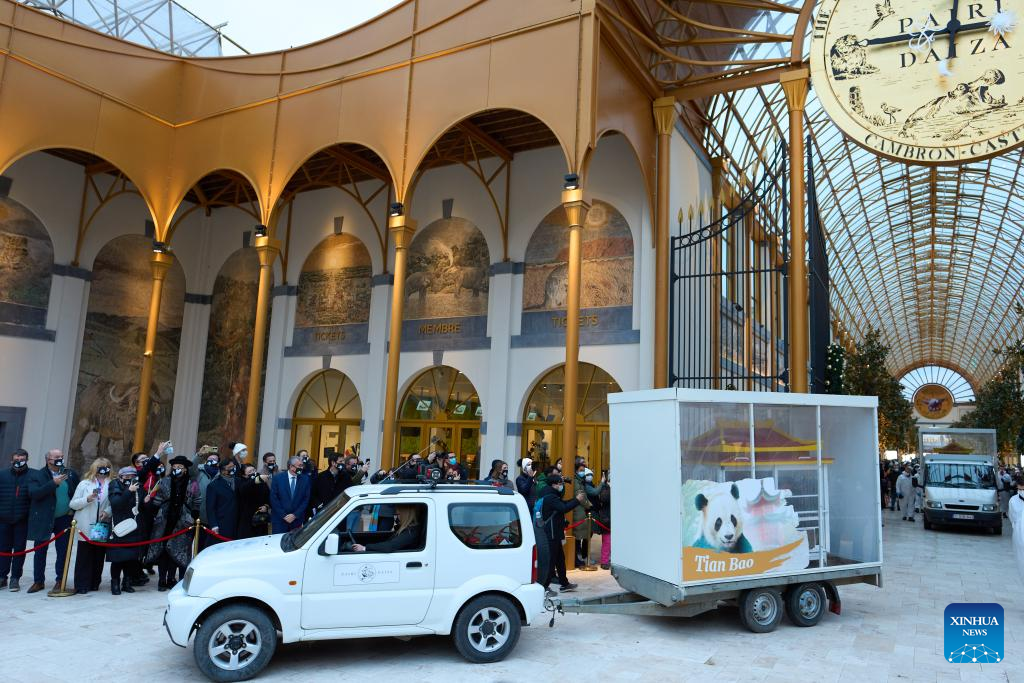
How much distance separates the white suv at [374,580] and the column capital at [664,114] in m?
11.3

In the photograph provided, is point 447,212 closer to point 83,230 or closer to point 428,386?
point 428,386

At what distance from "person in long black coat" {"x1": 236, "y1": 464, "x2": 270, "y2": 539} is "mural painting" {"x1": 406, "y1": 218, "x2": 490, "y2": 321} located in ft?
28.6

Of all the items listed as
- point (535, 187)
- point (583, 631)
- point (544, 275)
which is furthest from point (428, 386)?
point (583, 631)

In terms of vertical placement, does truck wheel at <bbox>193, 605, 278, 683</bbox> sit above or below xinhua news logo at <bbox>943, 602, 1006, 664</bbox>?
below

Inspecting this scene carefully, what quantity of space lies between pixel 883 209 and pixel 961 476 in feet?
80.5

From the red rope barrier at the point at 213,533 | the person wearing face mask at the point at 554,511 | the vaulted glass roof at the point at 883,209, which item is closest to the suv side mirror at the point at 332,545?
the person wearing face mask at the point at 554,511

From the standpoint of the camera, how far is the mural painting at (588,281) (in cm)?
1620

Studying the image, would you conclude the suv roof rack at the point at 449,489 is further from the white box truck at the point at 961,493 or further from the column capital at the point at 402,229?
the white box truck at the point at 961,493

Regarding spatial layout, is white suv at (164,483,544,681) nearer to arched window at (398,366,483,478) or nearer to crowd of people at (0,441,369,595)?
crowd of people at (0,441,369,595)

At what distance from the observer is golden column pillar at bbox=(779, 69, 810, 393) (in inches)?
533

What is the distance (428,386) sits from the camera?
18.8m

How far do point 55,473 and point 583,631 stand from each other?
7.25 meters

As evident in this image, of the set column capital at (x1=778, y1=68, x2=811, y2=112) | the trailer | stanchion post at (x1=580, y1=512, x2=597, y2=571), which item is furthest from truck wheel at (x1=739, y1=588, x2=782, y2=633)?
column capital at (x1=778, y1=68, x2=811, y2=112)

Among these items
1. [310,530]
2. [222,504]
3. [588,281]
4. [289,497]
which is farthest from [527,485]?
[588,281]
